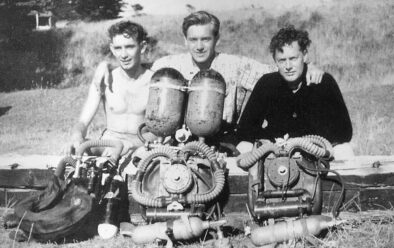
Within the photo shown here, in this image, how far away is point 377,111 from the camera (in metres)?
4.66

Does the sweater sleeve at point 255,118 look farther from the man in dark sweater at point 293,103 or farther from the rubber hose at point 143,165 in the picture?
the rubber hose at point 143,165

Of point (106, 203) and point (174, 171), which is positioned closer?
point (174, 171)

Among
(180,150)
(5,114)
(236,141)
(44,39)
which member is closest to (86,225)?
(180,150)

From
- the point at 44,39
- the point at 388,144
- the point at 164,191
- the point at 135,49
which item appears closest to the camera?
the point at 164,191

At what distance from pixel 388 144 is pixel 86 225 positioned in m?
3.20

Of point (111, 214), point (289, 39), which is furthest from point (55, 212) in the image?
point (289, 39)

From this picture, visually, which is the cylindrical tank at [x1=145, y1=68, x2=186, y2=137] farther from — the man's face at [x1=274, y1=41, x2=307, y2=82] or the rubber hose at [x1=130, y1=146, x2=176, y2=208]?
the man's face at [x1=274, y1=41, x2=307, y2=82]

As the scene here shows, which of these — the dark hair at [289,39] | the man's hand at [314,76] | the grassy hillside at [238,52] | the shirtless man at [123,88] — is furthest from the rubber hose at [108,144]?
the grassy hillside at [238,52]

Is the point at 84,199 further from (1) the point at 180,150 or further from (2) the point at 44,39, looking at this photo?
(2) the point at 44,39

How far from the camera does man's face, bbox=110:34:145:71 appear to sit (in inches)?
144

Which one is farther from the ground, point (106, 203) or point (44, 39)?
point (44, 39)

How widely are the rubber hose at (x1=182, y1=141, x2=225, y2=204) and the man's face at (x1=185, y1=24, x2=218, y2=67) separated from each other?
125 centimetres

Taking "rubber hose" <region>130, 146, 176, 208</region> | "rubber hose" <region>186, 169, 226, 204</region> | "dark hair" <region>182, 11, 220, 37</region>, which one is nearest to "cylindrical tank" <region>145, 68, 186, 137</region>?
"rubber hose" <region>130, 146, 176, 208</region>

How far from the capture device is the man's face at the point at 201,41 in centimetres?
384
